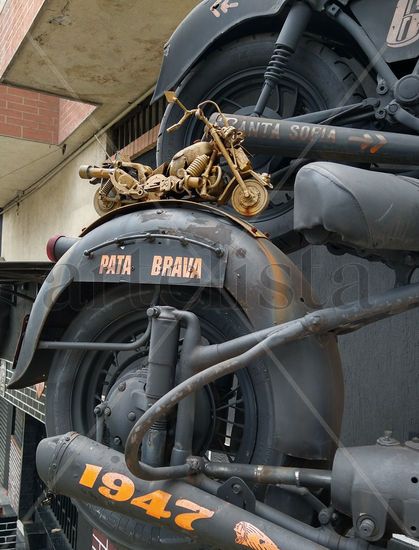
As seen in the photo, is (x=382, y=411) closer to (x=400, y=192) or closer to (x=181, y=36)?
(x=400, y=192)

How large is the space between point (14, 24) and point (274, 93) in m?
3.62

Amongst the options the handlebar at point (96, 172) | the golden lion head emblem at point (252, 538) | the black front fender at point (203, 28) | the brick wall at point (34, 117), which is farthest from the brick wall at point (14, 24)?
the golden lion head emblem at point (252, 538)

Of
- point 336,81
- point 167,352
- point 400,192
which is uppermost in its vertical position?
point 336,81

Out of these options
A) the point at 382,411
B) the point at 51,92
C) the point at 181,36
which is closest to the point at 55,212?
the point at 51,92

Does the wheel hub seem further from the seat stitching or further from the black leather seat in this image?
the seat stitching

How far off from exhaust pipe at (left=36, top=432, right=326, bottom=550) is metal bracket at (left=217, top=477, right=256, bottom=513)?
0.02 m

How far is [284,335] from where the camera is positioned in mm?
1532

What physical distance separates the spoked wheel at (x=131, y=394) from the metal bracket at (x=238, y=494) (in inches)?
6.5

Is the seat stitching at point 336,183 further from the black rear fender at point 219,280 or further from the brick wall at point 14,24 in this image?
the brick wall at point 14,24

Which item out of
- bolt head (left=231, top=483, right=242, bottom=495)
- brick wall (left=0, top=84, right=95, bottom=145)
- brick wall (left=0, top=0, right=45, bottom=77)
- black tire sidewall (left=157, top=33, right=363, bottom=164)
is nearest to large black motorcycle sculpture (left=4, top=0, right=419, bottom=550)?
bolt head (left=231, top=483, right=242, bottom=495)

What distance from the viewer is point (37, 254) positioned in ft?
29.8

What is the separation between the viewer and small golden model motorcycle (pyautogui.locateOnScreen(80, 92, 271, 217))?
77.4 inches

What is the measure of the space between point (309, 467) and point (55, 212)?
7.04m

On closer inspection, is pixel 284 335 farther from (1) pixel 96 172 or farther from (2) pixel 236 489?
(1) pixel 96 172
